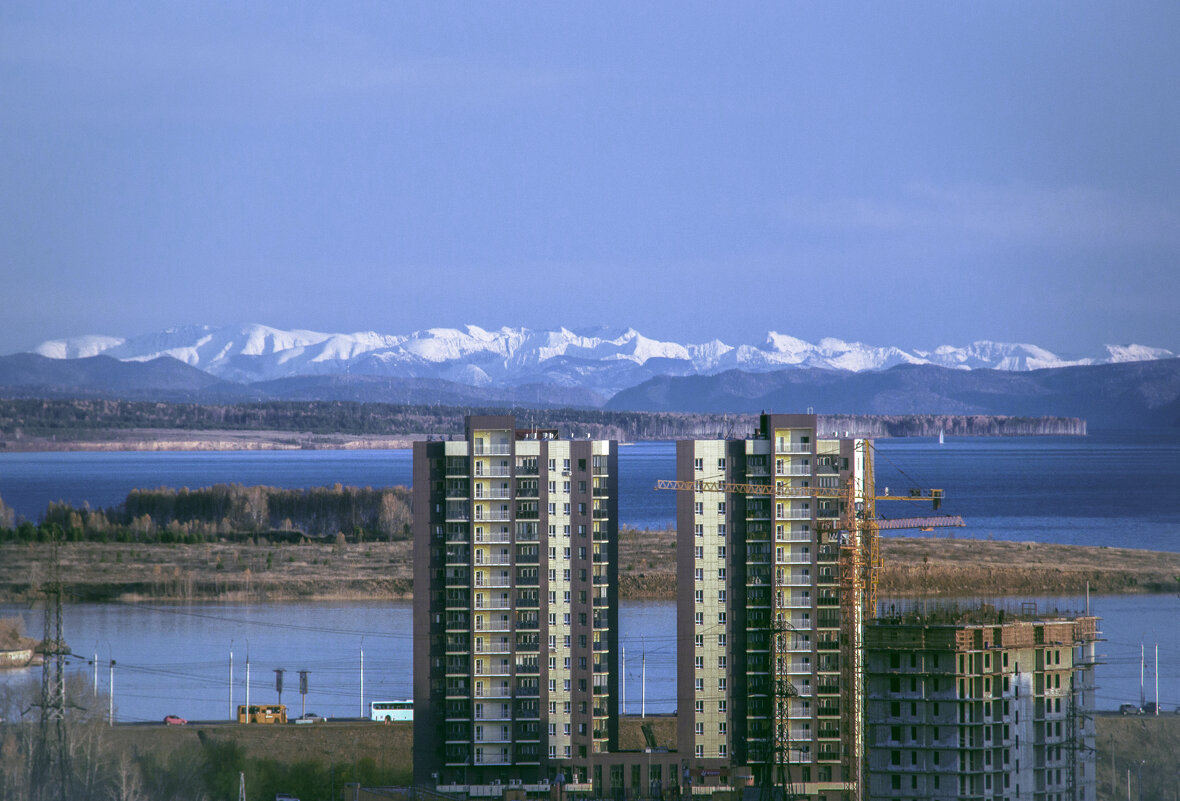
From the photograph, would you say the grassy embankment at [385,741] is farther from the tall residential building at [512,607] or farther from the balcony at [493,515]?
the balcony at [493,515]

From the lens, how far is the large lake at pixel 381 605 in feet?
126

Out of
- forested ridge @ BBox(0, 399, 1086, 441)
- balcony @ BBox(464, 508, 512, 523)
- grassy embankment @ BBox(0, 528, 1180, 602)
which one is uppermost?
forested ridge @ BBox(0, 399, 1086, 441)

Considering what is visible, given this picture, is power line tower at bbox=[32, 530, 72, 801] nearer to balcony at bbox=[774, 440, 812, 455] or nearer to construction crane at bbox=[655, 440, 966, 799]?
construction crane at bbox=[655, 440, 966, 799]

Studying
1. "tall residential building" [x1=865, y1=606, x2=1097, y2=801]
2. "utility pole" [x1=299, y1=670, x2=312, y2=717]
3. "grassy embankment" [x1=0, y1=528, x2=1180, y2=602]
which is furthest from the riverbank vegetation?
"tall residential building" [x1=865, y1=606, x2=1097, y2=801]

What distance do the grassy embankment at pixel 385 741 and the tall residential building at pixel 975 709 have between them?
4.58 m

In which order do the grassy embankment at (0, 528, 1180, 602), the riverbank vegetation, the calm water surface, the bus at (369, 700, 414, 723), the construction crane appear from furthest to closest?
the riverbank vegetation → the grassy embankment at (0, 528, 1180, 602) → the calm water surface → the bus at (369, 700, 414, 723) → the construction crane

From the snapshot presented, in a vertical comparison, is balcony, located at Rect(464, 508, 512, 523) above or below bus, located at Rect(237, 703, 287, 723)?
above

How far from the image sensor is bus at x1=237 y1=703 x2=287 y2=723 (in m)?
32.6

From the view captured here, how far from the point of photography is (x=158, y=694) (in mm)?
37344

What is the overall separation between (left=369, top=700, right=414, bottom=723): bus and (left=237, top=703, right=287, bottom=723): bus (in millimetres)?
1802

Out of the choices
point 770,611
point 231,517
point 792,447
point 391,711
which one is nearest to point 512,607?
point 770,611

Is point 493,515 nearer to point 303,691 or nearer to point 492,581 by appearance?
point 492,581

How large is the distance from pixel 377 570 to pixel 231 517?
19331 mm

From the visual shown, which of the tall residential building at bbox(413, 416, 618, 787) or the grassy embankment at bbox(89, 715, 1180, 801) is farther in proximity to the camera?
the grassy embankment at bbox(89, 715, 1180, 801)
